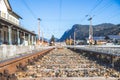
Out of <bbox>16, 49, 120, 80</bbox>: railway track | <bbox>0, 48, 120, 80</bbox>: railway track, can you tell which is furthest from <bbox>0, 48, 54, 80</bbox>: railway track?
<bbox>16, 49, 120, 80</bbox>: railway track

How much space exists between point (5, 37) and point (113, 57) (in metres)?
34.4

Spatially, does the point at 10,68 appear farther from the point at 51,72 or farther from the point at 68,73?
the point at 68,73

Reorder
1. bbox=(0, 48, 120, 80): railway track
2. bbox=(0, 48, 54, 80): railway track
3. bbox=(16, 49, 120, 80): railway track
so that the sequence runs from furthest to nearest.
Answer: bbox=(16, 49, 120, 80): railway track, bbox=(0, 48, 120, 80): railway track, bbox=(0, 48, 54, 80): railway track

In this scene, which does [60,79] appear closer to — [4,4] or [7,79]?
[7,79]

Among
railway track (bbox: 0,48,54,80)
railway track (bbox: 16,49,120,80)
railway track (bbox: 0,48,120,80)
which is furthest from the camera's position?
railway track (bbox: 16,49,120,80)

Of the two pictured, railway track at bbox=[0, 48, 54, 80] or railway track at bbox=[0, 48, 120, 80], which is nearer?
railway track at bbox=[0, 48, 54, 80]

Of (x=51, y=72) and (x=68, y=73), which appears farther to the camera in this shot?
(x=51, y=72)

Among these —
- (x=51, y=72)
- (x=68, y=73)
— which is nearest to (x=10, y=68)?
(x=51, y=72)

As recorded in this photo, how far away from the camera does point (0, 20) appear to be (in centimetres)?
3002

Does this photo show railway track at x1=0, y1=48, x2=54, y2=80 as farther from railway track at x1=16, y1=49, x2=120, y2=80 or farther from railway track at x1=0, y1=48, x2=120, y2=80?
railway track at x1=16, y1=49, x2=120, y2=80

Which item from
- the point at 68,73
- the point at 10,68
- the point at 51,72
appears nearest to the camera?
the point at 10,68

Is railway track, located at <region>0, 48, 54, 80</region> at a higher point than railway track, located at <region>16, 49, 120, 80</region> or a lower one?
higher

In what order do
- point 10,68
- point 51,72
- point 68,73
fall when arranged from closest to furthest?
point 10,68 → point 68,73 → point 51,72

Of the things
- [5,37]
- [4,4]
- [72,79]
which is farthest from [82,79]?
[4,4]
